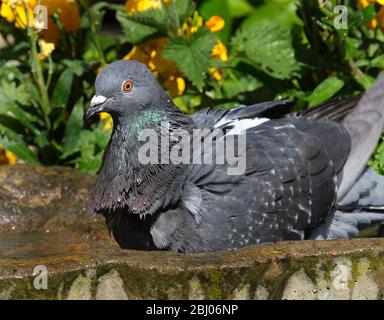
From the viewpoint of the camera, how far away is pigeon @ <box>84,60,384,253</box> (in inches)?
206

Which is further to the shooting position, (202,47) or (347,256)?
(202,47)

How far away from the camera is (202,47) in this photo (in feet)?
22.0

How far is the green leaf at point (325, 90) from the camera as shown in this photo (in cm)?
666

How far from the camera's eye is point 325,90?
6.69 meters

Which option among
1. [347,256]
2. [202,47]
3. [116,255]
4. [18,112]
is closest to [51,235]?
[18,112]

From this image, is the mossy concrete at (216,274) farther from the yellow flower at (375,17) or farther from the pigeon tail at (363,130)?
the yellow flower at (375,17)

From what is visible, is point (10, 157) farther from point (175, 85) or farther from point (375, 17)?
point (375, 17)

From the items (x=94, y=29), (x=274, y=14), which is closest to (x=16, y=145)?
(x=94, y=29)

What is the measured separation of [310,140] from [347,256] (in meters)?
1.61

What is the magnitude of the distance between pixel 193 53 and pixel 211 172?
1617 mm

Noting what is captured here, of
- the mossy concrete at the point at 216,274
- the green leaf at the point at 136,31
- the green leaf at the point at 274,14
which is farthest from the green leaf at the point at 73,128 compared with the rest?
the mossy concrete at the point at 216,274

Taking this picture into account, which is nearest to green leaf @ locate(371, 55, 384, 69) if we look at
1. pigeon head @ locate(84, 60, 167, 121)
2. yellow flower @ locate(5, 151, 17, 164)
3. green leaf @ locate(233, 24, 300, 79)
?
green leaf @ locate(233, 24, 300, 79)

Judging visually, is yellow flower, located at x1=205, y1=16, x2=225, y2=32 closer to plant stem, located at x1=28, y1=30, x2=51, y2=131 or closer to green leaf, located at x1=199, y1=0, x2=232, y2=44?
green leaf, located at x1=199, y1=0, x2=232, y2=44
